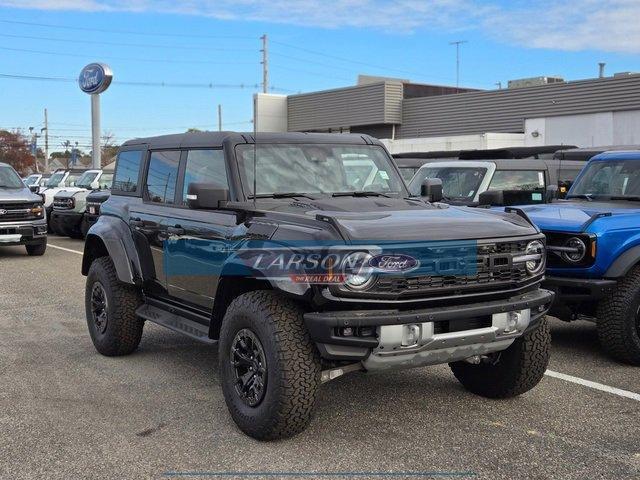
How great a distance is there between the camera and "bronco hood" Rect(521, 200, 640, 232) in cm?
617

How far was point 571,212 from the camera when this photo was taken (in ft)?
21.7

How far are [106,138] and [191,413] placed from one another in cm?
8572

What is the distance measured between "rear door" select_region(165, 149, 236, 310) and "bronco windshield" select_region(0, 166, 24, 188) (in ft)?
35.6

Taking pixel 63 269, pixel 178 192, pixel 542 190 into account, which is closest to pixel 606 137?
pixel 542 190

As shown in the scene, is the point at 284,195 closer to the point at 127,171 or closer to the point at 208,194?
the point at 208,194

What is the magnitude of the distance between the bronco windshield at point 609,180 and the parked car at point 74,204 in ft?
42.0

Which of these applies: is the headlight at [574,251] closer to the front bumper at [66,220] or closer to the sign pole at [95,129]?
the front bumper at [66,220]

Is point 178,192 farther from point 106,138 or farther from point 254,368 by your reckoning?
point 106,138

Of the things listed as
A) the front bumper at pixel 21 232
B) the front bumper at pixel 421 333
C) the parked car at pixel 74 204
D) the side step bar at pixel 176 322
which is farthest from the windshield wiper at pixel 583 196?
the parked car at pixel 74 204

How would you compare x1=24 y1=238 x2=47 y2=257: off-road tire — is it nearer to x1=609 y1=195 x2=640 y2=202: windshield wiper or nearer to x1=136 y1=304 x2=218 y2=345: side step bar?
x1=136 y1=304 x2=218 y2=345: side step bar

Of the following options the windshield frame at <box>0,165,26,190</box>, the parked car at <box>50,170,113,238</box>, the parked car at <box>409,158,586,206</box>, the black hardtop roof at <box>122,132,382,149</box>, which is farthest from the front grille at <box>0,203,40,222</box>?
the black hardtop roof at <box>122,132,382,149</box>

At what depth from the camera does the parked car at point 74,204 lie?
58.7 ft

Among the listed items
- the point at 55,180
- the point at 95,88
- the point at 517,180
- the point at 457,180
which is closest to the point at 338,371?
the point at 457,180

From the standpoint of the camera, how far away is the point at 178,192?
5754mm
